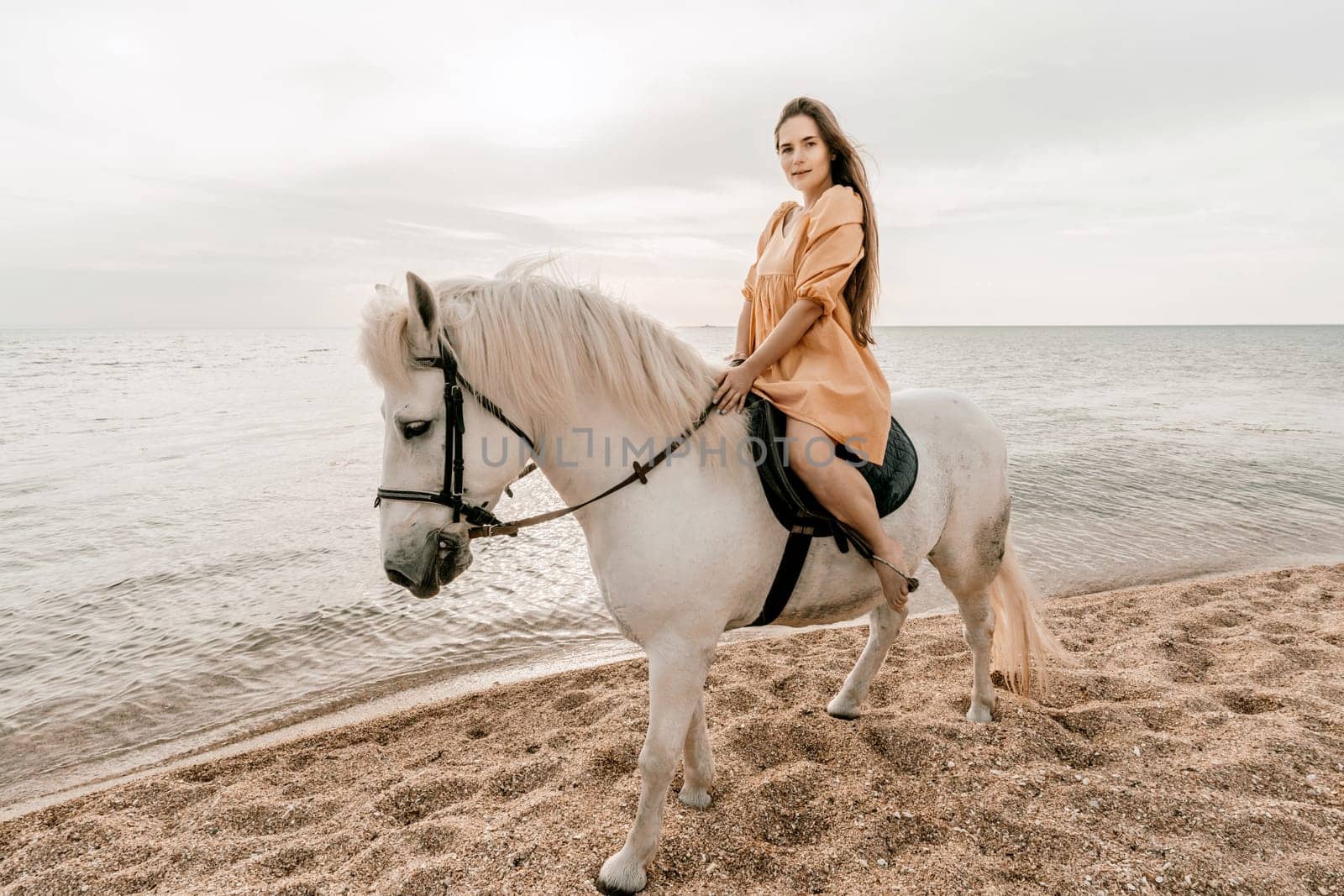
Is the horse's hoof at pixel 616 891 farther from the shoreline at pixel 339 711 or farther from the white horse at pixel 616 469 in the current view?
the shoreline at pixel 339 711

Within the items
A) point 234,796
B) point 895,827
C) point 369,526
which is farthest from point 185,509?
point 895,827

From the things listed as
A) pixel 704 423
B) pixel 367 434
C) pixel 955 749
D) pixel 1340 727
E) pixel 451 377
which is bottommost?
pixel 367 434

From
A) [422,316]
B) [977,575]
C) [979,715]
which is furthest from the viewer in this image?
[979,715]

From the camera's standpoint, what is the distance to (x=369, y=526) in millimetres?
7746

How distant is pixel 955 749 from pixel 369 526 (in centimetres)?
698

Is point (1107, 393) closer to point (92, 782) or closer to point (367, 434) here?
point (367, 434)

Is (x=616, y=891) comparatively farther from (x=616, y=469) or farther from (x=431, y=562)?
(x=616, y=469)

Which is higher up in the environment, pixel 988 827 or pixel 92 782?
pixel 988 827

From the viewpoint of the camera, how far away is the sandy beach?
2.33 m

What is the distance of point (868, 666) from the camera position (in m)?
3.46

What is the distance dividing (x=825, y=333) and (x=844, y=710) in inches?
87.4

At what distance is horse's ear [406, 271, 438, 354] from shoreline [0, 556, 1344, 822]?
2.60 m

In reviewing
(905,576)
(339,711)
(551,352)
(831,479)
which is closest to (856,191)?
(831,479)

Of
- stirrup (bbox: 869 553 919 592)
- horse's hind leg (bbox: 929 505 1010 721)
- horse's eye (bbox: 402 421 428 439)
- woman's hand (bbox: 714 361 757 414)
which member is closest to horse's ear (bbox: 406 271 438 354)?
horse's eye (bbox: 402 421 428 439)
